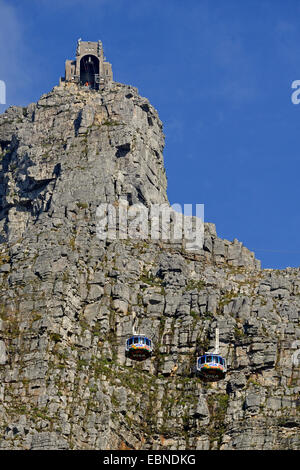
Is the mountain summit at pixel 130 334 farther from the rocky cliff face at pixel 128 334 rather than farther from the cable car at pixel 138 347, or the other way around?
the cable car at pixel 138 347

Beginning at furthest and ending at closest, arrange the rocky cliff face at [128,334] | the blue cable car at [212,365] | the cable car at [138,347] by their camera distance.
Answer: the cable car at [138,347]
the blue cable car at [212,365]
the rocky cliff face at [128,334]

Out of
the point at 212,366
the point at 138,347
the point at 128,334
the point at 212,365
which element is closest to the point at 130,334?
the point at 128,334

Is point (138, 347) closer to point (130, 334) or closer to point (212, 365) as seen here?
point (212, 365)

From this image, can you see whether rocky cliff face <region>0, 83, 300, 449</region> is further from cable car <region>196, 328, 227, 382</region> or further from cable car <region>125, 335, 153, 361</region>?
cable car <region>125, 335, 153, 361</region>

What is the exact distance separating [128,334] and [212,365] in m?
15.4

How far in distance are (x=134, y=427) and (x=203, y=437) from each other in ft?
27.3

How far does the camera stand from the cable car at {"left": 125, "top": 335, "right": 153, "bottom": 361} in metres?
170

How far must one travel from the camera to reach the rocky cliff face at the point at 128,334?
Answer: 547ft

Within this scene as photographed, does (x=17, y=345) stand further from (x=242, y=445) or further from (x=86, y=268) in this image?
(x=242, y=445)

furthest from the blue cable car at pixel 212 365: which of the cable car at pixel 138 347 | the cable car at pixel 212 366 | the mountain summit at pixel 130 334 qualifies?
the cable car at pixel 138 347

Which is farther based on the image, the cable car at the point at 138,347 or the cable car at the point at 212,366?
the cable car at the point at 138,347

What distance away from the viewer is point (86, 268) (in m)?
186

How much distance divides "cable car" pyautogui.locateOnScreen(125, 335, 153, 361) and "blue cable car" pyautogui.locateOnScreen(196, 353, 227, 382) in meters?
6.25

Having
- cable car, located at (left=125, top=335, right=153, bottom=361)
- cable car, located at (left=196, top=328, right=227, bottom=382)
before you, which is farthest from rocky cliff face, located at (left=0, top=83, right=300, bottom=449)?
cable car, located at (left=125, top=335, right=153, bottom=361)
